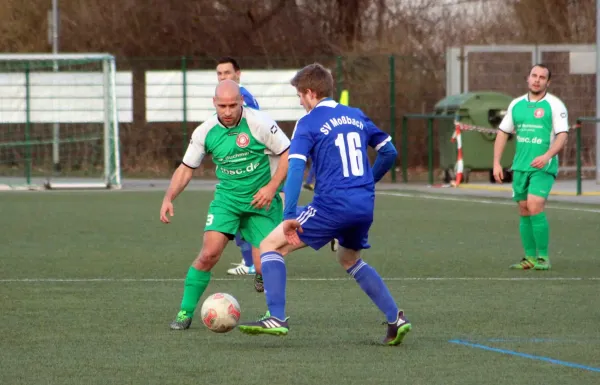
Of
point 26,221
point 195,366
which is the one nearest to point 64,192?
point 26,221

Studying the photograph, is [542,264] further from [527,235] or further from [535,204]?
[535,204]

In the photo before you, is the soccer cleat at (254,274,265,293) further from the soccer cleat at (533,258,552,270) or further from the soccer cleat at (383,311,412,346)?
the soccer cleat at (533,258,552,270)

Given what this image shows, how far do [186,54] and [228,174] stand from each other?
1083 inches

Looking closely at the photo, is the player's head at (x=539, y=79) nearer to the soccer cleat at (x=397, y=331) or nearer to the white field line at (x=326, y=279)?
the white field line at (x=326, y=279)

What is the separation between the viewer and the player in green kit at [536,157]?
40.5 ft

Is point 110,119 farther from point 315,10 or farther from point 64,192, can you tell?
point 315,10

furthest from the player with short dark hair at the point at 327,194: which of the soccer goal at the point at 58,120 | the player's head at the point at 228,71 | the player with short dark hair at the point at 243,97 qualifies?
the soccer goal at the point at 58,120

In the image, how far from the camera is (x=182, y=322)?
8797 millimetres

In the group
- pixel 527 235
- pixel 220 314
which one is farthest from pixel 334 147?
pixel 527 235

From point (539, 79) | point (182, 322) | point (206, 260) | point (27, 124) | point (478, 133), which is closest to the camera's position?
point (182, 322)

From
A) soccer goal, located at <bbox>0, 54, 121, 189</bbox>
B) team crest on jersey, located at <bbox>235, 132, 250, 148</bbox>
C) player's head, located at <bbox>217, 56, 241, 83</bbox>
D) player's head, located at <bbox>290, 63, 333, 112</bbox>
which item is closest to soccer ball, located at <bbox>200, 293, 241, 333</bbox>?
team crest on jersey, located at <bbox>235, 132, 250, 148</bbox>

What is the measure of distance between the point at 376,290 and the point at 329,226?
47cm

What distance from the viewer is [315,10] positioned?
37500 millimetres

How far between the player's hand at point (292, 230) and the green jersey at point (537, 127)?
15.5 ft
